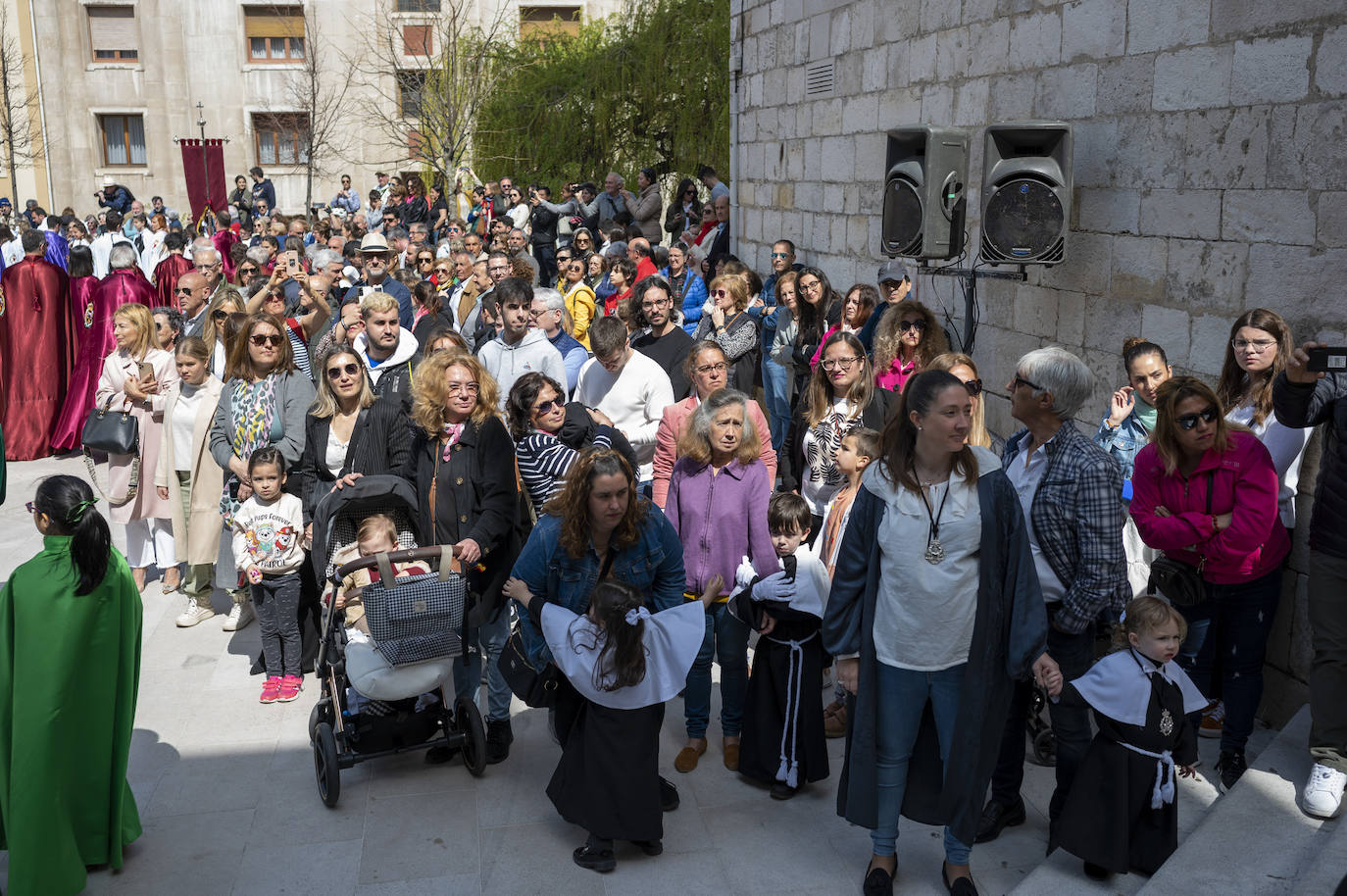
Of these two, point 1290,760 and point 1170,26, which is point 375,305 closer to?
point 1170,26

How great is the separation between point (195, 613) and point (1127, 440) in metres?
5.51

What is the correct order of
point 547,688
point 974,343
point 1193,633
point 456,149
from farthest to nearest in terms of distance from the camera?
1. point 456,149
2. point 974,343
3. point 1193,633
4. point 547,688

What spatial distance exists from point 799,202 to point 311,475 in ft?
21.1

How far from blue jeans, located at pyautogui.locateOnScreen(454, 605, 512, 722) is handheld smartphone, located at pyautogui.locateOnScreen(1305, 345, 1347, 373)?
3494mm

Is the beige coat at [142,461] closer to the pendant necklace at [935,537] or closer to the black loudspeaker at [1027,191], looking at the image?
the black loudspeaker at [1027,191]

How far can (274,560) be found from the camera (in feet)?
19.8

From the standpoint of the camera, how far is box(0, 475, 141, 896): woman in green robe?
4.00m

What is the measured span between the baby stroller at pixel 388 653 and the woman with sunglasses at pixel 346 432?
19.4 inches

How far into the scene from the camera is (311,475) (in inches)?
245

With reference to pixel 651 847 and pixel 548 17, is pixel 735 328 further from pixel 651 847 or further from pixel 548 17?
pixel 548 17

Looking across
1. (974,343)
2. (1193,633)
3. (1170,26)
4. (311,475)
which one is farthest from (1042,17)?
(311,475)

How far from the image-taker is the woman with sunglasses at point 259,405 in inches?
253

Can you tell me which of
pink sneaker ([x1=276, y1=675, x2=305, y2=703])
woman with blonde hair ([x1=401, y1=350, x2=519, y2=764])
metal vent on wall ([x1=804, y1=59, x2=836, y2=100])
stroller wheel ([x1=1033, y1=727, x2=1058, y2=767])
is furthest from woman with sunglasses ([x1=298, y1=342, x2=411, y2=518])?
metal vent on wall ([x1=804, y1=59, x2=836, y2=100])

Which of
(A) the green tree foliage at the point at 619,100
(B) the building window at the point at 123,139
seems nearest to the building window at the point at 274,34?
(B) the building window at the point at 123,139
